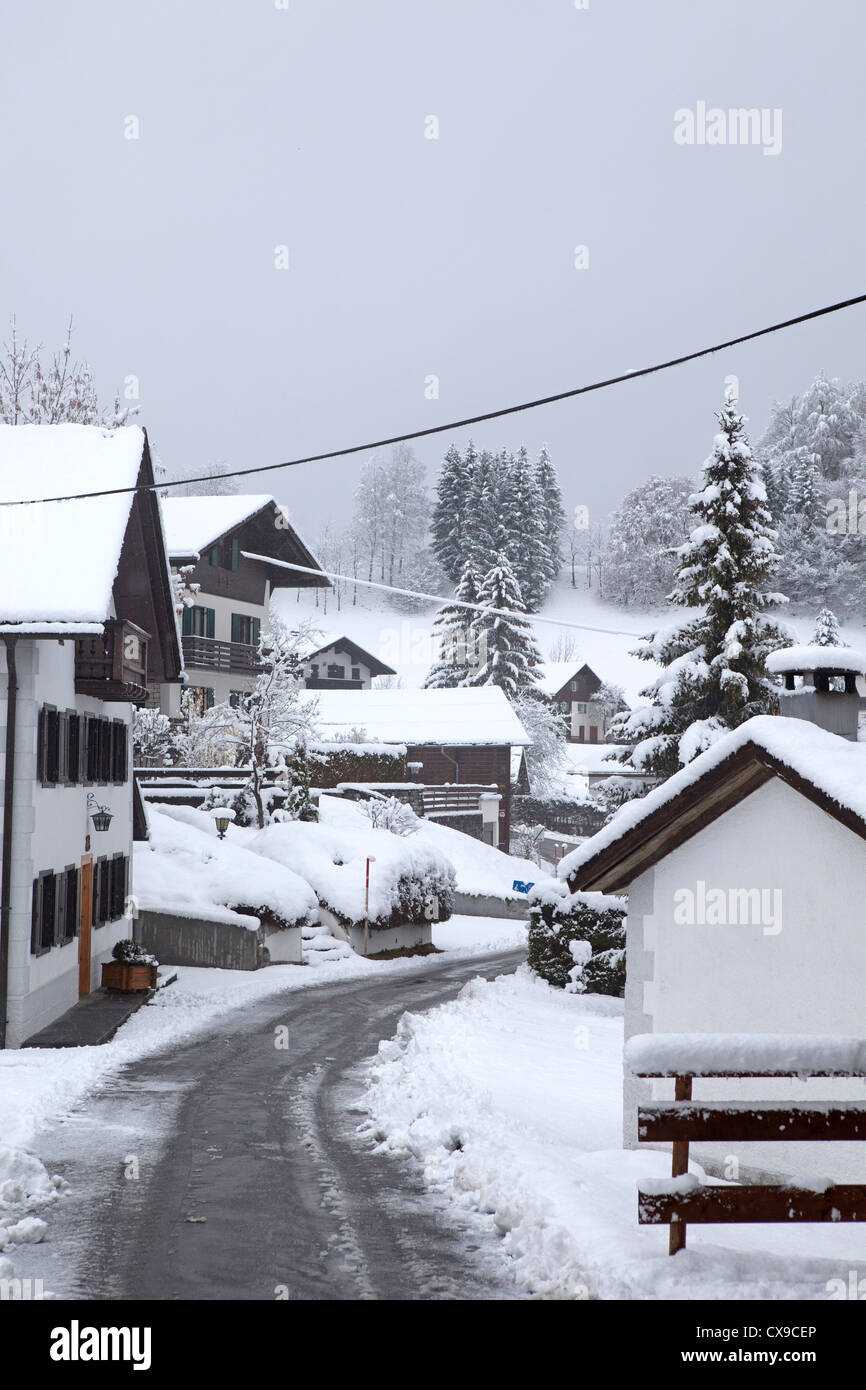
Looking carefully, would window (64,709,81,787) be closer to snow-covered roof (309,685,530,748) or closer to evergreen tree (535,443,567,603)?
snow-covered roof (309,685,530,748)

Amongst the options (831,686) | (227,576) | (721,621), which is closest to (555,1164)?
(831,686)

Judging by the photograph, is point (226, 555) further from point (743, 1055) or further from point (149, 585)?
point (743, 1055)

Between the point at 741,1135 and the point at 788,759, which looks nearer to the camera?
the point at 741,1135

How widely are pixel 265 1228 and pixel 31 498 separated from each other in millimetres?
14324

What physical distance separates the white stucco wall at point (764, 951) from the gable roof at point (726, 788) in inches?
9.2

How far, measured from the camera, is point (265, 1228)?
1010cm

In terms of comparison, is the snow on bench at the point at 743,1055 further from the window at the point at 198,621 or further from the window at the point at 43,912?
the window at the point at 198,621

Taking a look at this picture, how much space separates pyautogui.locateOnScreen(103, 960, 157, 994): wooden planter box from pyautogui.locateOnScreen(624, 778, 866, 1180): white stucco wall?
14253 millimetres

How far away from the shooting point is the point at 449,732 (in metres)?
57.5

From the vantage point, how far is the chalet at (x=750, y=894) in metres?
11.0

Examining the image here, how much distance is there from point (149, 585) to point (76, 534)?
5.42 metres
